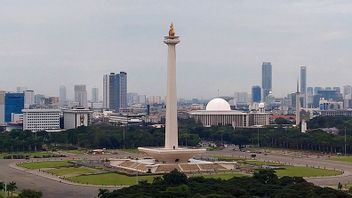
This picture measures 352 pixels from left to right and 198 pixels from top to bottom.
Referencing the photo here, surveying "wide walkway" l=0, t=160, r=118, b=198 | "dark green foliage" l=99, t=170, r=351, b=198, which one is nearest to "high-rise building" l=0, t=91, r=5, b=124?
"wide walkway" l=0, t=160, r=118, b=198

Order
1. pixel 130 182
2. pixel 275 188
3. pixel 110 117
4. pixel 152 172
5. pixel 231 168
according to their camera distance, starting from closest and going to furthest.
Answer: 1. pixel 275 188
2. pixel 130 182
3. pixel 152 172
4. pixel 231 168
5. pixel 110 117

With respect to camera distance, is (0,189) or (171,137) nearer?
(0,189)

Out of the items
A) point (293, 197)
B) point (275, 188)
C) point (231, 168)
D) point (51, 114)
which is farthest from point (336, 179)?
point (51, 114)

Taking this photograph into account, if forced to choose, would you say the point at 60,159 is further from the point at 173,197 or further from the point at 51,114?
the point at 51,114

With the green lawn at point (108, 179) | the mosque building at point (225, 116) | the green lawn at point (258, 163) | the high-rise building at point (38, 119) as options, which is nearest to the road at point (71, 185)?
the green lawn at point (108, 179)

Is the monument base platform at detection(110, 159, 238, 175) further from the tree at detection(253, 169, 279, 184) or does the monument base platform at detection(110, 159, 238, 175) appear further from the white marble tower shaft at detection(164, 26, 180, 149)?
the tree at detection(253, 169, 279, 184)

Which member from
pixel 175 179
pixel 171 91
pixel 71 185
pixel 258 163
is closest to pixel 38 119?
pixel 258 163
